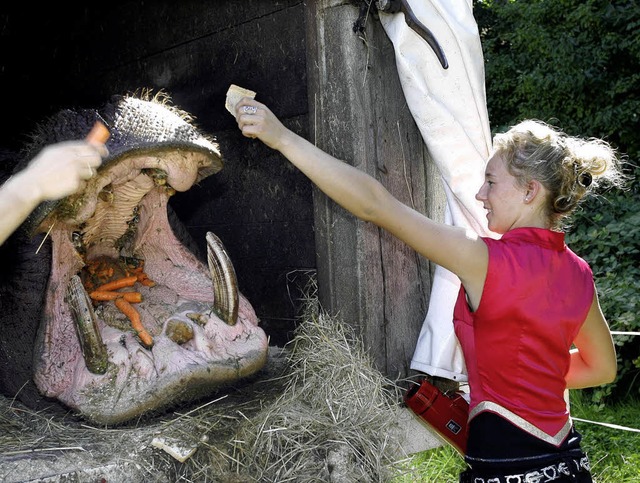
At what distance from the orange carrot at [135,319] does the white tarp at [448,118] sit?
859 mm

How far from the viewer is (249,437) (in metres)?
2.00

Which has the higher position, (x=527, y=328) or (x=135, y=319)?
(x=135, y=319)

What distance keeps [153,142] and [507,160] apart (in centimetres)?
86

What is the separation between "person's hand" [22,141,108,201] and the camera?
158cm

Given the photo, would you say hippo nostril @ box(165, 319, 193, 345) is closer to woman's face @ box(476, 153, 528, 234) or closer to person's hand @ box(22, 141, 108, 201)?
person's hand @ box(22, 141, 108, 201)

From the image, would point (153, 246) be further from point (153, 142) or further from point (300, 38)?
point (300, 38)

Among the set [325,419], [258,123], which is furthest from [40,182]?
[325,419]

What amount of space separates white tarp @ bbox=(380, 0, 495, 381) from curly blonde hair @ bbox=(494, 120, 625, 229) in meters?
0.46

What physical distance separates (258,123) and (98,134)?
40 cm

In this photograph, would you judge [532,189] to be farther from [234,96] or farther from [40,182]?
[40,182]

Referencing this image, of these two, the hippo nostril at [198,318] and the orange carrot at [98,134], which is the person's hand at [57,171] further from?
the hippo nostril at [198,318]

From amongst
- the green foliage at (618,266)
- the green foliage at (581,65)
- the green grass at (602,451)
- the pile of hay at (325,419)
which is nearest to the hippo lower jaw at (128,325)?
the pile of hay at (325,419)

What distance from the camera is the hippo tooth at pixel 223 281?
2.16 meters

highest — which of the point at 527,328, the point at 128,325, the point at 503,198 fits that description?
the point at 503,198
